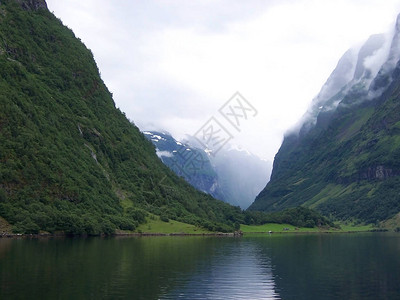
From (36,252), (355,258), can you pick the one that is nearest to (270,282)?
(355,258)

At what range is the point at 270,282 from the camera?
70.8 meters

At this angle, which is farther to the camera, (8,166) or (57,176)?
(57,176)

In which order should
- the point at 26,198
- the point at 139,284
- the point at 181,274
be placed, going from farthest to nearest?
the point at 26,198
the point at 181,274
the point at 139,284

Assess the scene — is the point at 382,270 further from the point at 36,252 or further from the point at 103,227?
the point at 103,227

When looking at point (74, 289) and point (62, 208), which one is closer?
point (74, 289)

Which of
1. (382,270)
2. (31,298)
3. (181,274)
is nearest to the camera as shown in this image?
(31,298)

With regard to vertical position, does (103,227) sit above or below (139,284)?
above

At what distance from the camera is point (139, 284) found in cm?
6397

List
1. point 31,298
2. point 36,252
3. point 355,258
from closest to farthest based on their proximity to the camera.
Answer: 1. point 31,298
2. point 36,252
3. point 355,258

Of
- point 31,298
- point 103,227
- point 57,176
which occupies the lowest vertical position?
point 31,298

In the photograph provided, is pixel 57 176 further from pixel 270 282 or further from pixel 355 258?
pixel 270 282

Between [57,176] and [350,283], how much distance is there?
153659 millimetres

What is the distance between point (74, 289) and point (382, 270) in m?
53.4

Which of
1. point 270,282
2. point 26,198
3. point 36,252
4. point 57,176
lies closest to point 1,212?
point 26,198
